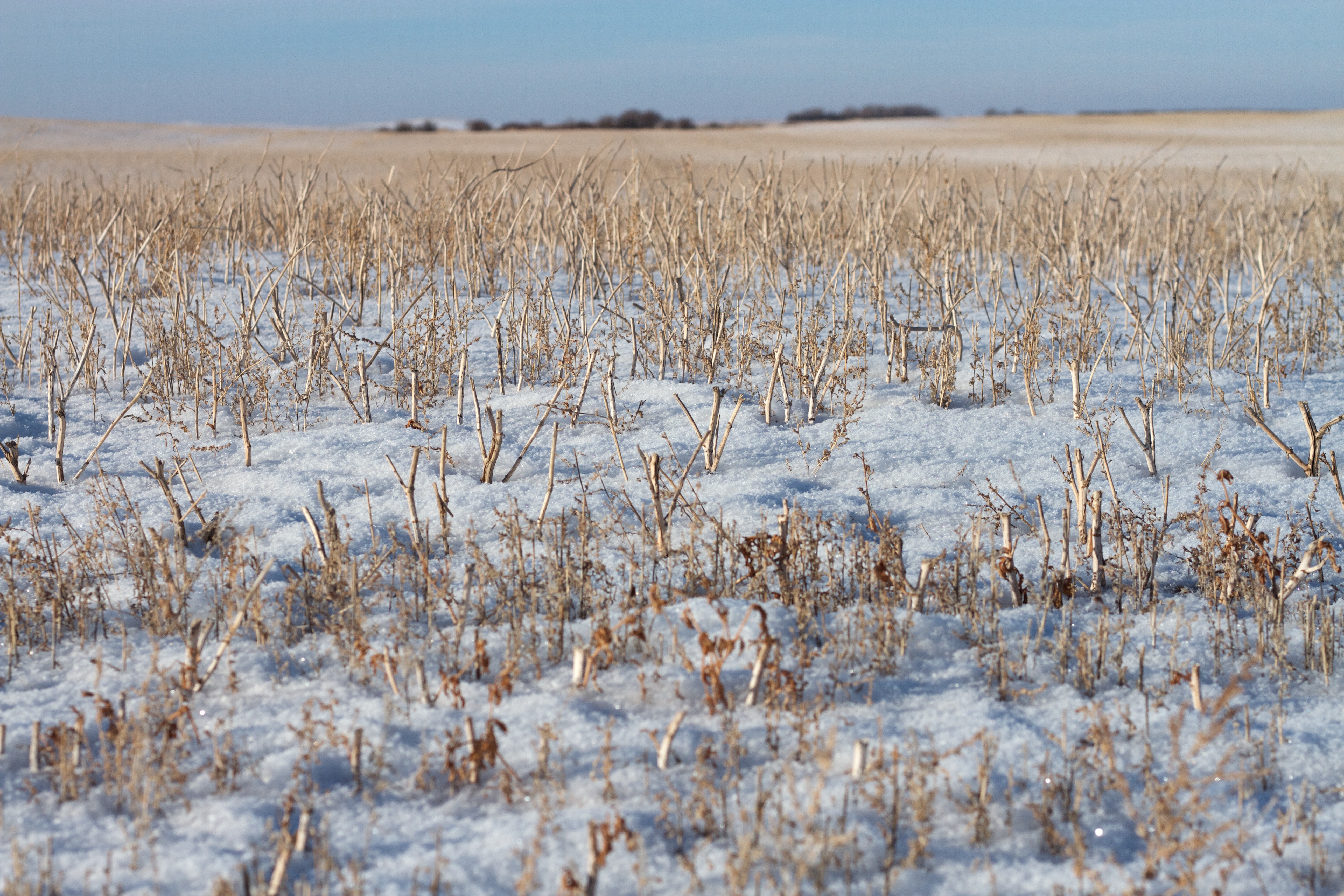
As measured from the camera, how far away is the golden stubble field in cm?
1867

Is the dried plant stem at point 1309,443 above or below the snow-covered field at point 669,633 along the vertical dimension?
above

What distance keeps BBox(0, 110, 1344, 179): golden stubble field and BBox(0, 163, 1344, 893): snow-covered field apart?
32.0 ft

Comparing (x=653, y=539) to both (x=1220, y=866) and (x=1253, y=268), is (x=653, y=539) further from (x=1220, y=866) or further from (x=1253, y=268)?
(x=1253, y=268)

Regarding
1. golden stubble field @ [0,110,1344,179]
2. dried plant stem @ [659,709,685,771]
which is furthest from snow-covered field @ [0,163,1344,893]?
golden stubble field @ [0,110,1344,179]

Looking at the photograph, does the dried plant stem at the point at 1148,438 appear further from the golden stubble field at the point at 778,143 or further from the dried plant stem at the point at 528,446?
the golden stubble field at the point at 778,143

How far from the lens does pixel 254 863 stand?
154cm

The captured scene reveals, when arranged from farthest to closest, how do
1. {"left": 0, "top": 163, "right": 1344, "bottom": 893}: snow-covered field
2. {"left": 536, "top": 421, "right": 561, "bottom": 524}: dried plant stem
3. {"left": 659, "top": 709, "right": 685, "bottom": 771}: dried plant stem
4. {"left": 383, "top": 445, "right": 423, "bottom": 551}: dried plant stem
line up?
{"left": 536, "top": 421, "right": 561, "bottom": 524}: dried plant stem, {"left": 383, "top": 445, "right": 423, "bottom": 551}: dried plant stem, {"left": 659, "top": 709, "right": 685, "bottom": 771}: dried plant stem, {"left": 0, "top": 163, "right": 1344, "bottom": 893}: snow-covered field

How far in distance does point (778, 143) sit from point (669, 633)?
28.4 meters

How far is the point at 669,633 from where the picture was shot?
2.29 metres

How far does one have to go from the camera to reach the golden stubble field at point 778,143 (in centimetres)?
1867

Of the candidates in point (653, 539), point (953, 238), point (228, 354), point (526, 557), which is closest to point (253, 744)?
point (526, 557)

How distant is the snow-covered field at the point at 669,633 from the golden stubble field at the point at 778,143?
9.75m

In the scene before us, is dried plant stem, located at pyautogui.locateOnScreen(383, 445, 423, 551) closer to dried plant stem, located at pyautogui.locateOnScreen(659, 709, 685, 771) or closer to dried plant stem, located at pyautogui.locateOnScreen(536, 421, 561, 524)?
dried plant stem, located at pyautogui.locateOnScreen(536, 421, 561, 524)

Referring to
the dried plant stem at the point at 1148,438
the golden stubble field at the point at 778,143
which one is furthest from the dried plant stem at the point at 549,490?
the golden stubble field at the point at 778,143
